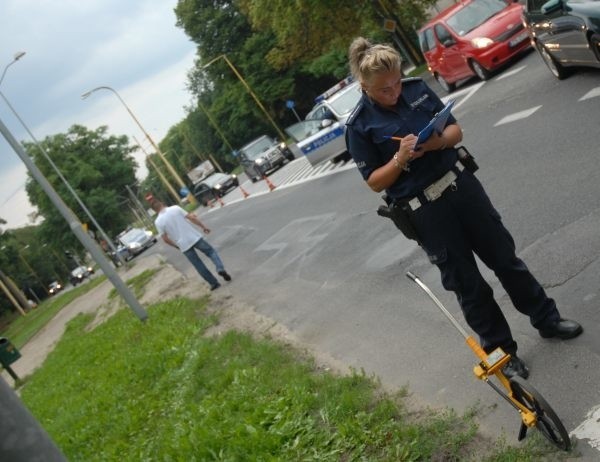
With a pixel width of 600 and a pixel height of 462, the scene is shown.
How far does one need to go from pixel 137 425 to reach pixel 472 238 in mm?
4363

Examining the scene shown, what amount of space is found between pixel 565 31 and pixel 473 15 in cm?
747

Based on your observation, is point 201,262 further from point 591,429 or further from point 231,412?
point 591,429

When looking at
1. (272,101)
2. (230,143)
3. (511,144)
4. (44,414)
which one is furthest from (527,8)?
(230,143)

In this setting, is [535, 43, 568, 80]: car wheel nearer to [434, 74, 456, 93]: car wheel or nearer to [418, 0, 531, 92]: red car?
[418, 0, 531, 92]: red car

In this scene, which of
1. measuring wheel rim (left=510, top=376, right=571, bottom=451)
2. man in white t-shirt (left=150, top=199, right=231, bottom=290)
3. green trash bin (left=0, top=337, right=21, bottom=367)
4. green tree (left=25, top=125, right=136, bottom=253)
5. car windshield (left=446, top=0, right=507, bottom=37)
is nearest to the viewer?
measuring wheel rim (left=510, top=376, right=571, bottom=451)

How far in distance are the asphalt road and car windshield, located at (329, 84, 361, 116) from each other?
3921 mm

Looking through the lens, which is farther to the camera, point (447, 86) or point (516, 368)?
point (447, 86)

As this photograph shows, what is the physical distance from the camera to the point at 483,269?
626cm

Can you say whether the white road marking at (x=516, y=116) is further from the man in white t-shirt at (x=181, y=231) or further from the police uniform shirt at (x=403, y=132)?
the police uniform shirt at (x=403, y=132)

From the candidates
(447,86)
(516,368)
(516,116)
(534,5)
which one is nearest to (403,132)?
(516,368)

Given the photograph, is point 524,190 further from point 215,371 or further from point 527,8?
point 527,8

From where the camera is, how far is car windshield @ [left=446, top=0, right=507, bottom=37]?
17.1 metres

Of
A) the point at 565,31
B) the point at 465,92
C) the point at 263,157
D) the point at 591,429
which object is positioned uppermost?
the point at 263,157

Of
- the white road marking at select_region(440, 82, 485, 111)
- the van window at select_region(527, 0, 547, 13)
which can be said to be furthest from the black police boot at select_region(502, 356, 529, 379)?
the white road marking at select_region(440, 82, 485, 111)
